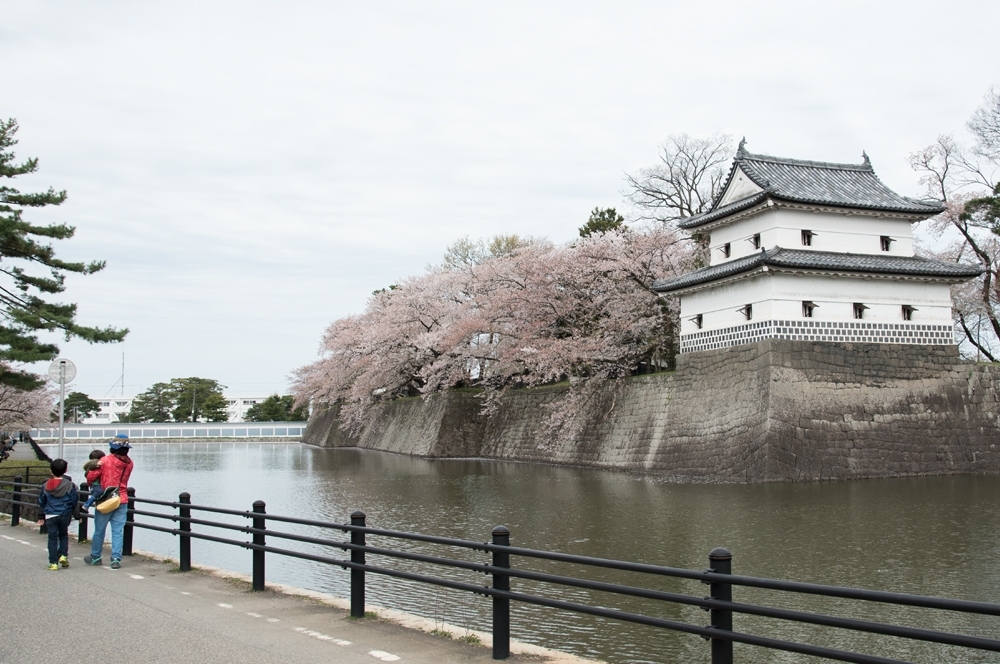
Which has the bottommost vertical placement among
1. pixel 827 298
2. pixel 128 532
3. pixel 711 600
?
pixel 128 532

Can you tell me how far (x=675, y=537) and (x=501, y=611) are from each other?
850 cm

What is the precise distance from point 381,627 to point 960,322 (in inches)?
1261

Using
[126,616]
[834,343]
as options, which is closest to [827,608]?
[126,616]

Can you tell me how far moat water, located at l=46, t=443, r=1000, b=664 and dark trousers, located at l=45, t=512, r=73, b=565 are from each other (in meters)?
2.91

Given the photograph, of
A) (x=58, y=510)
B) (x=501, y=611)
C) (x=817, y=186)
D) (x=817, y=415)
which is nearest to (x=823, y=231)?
(x=817, y=186)

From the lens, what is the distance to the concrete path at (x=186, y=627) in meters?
5.88

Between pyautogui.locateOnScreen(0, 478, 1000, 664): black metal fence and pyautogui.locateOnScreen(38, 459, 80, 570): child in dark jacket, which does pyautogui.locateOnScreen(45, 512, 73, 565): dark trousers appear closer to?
pyautogui.locateOnScreen(38, 459, 80, 570): child in dark jacket

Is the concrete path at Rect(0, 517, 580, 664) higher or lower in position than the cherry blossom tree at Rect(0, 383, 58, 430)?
lower

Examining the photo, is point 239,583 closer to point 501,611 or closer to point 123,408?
point 501,611

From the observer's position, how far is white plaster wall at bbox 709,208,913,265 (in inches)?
946

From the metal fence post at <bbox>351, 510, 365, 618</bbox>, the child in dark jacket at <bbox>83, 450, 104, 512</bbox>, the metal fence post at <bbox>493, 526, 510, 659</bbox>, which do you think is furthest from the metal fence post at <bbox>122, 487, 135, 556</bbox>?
the metal fence post at <bbox>493, 526, 510, 659</bbox>

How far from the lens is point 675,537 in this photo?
13719 mm

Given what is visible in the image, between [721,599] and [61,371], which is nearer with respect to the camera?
[721,599]

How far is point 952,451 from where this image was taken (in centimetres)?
2317
